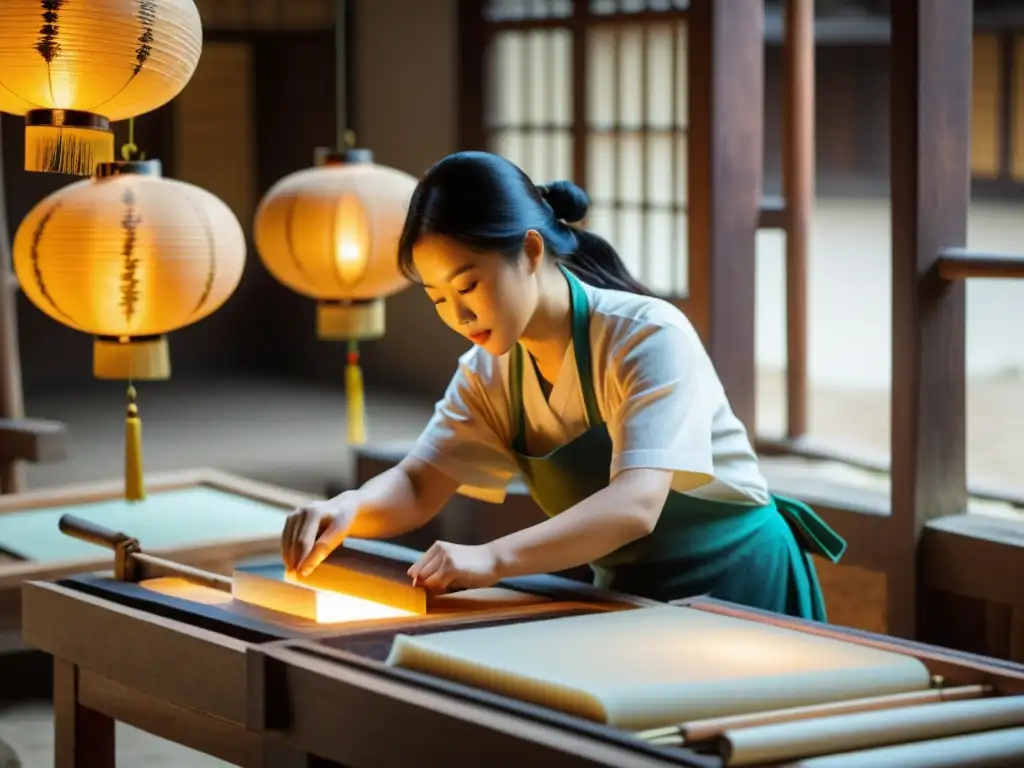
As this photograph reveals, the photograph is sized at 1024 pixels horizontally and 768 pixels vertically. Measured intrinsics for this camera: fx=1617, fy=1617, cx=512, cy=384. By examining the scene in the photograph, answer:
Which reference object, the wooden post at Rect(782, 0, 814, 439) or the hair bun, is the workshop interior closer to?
the wooden post at Rect(782, 0, 814, 439)

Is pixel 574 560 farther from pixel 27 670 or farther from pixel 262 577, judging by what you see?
pixel 27 670

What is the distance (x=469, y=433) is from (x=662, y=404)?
48cm

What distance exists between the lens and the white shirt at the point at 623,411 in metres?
2.59

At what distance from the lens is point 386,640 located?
7.36 ft

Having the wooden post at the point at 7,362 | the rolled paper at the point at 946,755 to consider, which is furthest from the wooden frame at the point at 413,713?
the wooden post at the point at 7,362

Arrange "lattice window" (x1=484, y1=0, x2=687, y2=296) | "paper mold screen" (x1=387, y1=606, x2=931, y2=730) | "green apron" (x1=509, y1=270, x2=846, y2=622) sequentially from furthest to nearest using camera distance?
"lattice window" (x1=484, y1=0, x2=687, y2=296)
"green apron" (x1=509, y1=270, x2=846, y2=622)
"paper mold screen" (x1=387, y1=606, x2=931, y2=730)

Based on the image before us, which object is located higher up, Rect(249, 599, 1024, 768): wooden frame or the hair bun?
the hair bun

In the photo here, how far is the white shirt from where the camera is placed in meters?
2.59

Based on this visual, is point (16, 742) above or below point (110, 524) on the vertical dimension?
below

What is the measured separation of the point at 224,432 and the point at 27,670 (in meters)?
3.69

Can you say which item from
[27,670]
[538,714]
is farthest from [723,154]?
[538,714]

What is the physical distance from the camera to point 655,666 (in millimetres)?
1960

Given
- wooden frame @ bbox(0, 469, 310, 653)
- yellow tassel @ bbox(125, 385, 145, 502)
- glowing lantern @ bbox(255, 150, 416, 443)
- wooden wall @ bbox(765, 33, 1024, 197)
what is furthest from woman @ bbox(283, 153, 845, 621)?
wooden wall @ bbox(765, 33, 1024, 197)

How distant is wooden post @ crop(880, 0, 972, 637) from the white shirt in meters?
1.51
